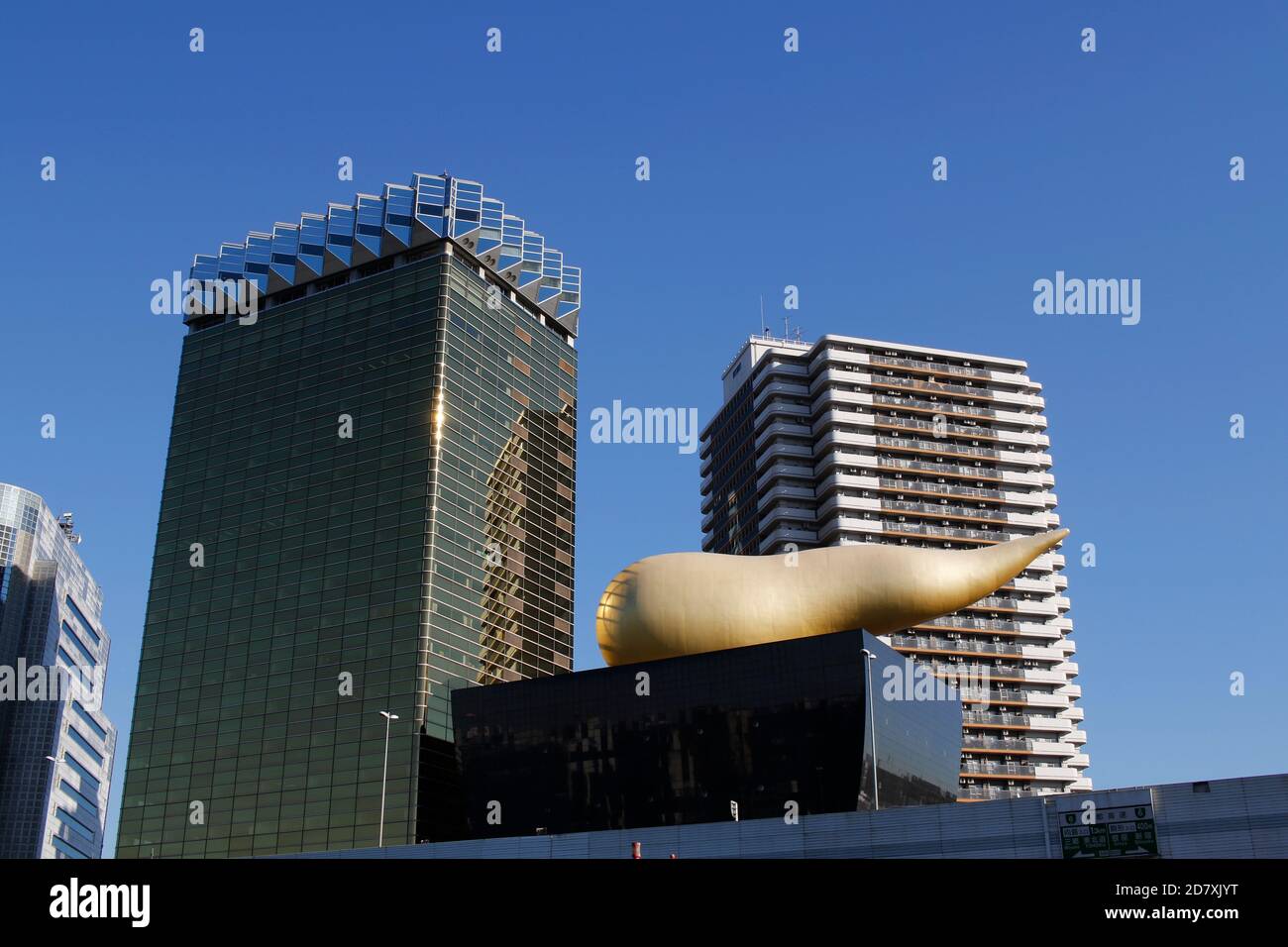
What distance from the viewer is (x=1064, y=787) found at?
4505 inches

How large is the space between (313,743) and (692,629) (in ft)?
140

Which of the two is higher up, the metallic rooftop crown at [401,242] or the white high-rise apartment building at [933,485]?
the metallic rooftop crown at [401,242]

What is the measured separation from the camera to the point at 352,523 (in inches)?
3957

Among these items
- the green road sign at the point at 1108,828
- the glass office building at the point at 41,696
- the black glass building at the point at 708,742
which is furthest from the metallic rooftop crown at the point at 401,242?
the green road sign at the point at 1108,828

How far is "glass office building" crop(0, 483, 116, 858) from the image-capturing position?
153875 millimetres

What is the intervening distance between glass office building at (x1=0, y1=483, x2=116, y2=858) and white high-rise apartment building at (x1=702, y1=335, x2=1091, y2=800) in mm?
88126

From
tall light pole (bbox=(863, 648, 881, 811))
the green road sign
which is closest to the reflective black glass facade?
tall light pole (bbox=(863, 648, 881, 811))

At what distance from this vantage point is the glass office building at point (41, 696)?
154 metres

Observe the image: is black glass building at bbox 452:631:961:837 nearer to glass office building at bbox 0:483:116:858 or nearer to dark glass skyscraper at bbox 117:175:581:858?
dark glass skyscraper at bbox 117:175:581:858

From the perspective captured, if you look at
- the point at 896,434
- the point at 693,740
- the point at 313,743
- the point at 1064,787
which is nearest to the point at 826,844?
the point at 693,740

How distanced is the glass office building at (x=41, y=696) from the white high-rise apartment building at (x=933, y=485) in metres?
88.1

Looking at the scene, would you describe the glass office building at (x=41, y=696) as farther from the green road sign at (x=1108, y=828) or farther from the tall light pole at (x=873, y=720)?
the green road sign at (x=1108, y=828)

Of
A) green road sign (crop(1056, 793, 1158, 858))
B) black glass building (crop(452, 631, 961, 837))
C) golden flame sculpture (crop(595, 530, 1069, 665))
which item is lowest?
green road sign (crop(1056, 793, 1158, 858))
